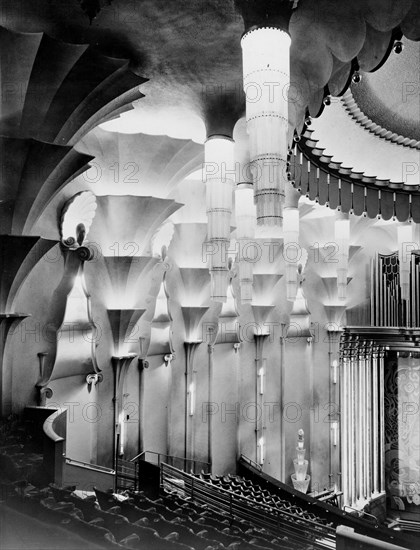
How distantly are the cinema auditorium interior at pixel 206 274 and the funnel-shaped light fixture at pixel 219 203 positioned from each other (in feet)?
A: 0.08

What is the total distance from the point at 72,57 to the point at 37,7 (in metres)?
0.56

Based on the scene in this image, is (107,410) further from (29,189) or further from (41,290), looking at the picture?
(29,189)

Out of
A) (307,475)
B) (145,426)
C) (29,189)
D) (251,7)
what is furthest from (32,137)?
(307,475)

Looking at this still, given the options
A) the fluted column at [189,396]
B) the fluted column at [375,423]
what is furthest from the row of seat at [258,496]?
the fluted column at [375,423]

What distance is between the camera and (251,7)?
412cm

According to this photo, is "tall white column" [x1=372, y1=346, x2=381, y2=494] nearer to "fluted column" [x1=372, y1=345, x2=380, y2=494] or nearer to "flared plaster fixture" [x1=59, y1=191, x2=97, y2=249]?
"fluted column" [x1=372, y1=345, x2=380, y2=494]

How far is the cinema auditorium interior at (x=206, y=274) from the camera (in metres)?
4.66

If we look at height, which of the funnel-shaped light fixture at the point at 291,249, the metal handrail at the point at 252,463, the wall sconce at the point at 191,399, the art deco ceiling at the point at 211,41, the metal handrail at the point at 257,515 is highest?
the art deco ceiling at the point at 211,41

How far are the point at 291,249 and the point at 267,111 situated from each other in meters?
5.28

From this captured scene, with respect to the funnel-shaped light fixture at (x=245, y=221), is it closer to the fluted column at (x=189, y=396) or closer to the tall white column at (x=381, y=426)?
the fluted column at (x=189, y=396)

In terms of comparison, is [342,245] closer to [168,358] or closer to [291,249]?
[291,249]

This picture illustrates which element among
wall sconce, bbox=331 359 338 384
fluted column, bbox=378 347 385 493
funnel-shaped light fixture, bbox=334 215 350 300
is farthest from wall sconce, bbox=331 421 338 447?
funnel-shaped light fixture, bbox=334 215 350 300

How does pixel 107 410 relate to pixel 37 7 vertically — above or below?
below

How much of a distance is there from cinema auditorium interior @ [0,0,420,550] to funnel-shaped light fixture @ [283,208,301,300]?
5 centimetres
